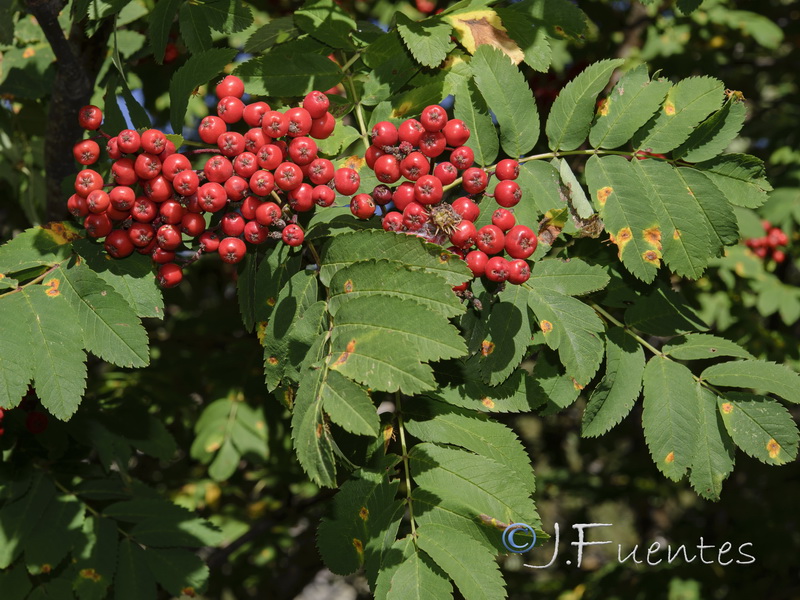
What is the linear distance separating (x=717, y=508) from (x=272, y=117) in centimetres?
453

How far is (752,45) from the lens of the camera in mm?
4801

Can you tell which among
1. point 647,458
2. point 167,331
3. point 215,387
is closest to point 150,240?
point 215,387

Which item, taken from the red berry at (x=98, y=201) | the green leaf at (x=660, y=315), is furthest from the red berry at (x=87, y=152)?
the green leaf at (x=660, y=315)

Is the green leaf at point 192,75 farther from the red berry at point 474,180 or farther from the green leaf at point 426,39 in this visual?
the red berry at point 474,180

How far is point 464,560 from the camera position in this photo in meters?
1.72

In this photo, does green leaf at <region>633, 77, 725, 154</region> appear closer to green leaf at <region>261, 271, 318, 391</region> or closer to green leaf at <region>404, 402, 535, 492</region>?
green leaf at <region>404, 402, 535, 492</region>

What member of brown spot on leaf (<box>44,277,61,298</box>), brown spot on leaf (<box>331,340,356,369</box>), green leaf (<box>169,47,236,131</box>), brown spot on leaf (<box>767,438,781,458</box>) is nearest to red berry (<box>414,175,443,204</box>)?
brown spot on leaf (<box>331,340,356,369</box>)

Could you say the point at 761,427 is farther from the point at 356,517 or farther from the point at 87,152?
the point at 87,152

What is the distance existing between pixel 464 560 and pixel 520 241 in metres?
0.78

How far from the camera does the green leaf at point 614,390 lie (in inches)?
77.6

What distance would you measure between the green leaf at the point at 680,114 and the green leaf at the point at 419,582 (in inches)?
48.7

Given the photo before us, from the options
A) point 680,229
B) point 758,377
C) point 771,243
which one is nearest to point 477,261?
point 680,229
